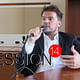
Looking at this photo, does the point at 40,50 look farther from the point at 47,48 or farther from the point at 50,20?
the point at 50,20

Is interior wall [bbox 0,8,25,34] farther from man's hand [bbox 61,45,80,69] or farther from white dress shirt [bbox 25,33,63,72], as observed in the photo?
man's hand [bbox 61,45,80,69]

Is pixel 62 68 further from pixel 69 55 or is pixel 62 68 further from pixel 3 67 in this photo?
pixel 3 67

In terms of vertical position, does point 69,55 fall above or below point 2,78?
above

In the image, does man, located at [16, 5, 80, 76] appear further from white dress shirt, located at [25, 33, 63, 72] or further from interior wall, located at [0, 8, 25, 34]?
interior wall, located at [0, 8, 25, 34]

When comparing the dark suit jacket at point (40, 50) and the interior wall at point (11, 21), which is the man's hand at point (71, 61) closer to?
the dark suit jacket at point (40, 50)

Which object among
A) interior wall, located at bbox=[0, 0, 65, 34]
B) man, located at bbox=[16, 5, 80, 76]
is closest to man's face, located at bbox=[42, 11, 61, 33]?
man, located at bbox=[16, 5, 80, 76]

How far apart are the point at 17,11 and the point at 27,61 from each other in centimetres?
42

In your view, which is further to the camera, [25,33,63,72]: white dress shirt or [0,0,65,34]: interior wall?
[0,0,65,34]: interior wall

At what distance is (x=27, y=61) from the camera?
2.72ft

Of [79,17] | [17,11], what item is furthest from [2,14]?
[79,17]

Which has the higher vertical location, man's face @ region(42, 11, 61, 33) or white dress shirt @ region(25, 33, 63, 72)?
man's face @ region(42, 11, 61, 33)

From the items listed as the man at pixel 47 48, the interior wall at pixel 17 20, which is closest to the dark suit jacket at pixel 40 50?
the man at pixel 47 48

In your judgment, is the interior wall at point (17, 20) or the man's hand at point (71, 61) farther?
the interior wall at point (17, 20)

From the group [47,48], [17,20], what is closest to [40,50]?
[47,48]
